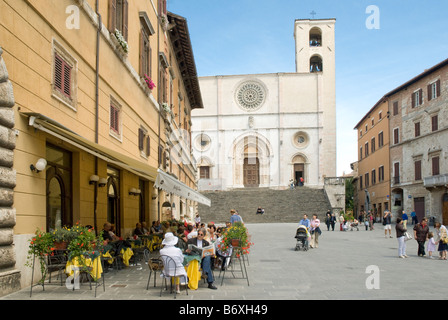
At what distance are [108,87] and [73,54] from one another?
266 cm

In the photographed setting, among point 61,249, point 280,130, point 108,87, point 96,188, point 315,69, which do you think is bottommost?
point 61,249

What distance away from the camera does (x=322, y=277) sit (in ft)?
34.3

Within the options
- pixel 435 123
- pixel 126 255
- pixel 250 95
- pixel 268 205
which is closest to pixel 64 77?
pixel 126 255

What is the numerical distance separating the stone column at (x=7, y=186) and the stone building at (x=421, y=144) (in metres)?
32.5

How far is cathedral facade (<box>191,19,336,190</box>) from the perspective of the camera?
55.4 metres

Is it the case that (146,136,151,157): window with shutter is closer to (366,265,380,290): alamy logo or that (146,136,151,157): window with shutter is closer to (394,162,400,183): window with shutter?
(366,265,380,290): alamy logo

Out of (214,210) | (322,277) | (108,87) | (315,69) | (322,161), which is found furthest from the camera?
(315,69)

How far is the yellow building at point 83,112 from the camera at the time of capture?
8.12 metres

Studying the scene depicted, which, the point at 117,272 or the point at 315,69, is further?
the point at 315,69

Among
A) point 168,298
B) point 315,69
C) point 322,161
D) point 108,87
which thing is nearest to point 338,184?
point 322,161

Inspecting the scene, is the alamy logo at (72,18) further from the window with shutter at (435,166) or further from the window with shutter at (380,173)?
the window with shutter at (380,173)

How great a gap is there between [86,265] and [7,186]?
1.98 m

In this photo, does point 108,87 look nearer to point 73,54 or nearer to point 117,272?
point 73,54

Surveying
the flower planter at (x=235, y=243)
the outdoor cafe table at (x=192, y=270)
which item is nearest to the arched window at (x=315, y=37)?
the flower planter at (x=235, y=243)
